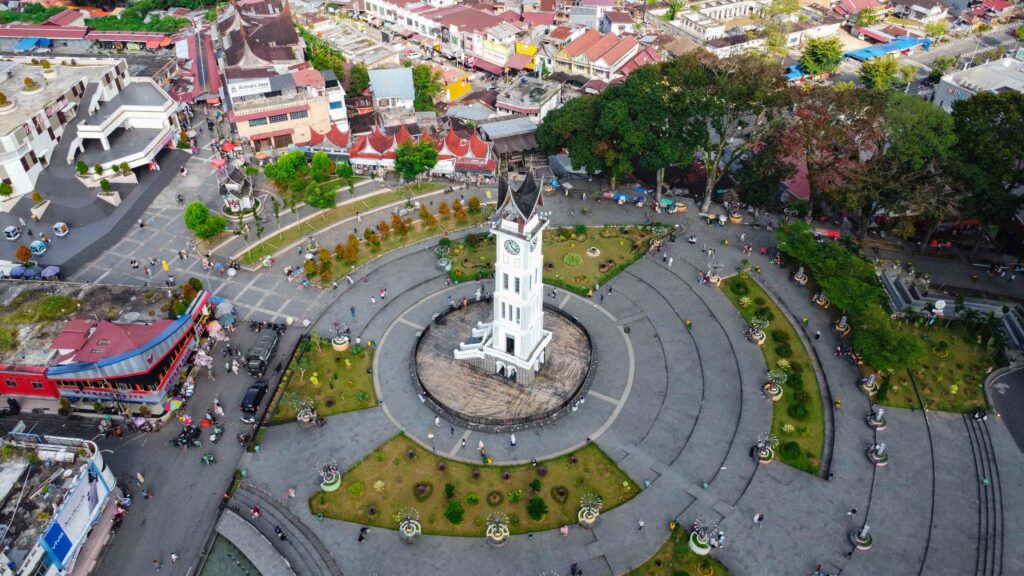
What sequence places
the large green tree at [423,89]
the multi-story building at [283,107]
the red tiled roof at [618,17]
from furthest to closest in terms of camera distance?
the red tiled roof at [618,17]
the large green tree at [423,89]
the multi-story building at [283,107]

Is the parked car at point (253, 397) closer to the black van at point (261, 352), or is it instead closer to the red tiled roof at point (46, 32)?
the black van at point (261, 352)

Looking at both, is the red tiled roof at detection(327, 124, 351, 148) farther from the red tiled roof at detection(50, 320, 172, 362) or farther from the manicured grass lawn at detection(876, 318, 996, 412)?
the manicured grass lawn at detection(876, 318, 996, 412)

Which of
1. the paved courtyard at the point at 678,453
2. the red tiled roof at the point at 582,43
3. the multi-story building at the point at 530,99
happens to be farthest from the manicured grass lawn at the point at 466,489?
the red tiled roof at the point at 582,43

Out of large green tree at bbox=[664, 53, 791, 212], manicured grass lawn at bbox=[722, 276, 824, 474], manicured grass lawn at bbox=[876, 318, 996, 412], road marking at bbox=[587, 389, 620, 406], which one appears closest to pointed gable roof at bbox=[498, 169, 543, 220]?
road marking at bbox=[587, 389, 620, 406]

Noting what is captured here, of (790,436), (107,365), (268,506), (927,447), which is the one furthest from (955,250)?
(107,365)

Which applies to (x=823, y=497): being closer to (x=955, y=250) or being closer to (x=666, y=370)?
(x=666, y=370)

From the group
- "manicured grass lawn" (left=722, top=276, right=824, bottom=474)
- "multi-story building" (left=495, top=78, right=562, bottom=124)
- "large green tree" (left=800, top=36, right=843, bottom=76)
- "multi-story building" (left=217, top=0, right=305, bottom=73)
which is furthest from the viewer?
"large green tree" (left=800, top=36, right=843, bottom=76)
